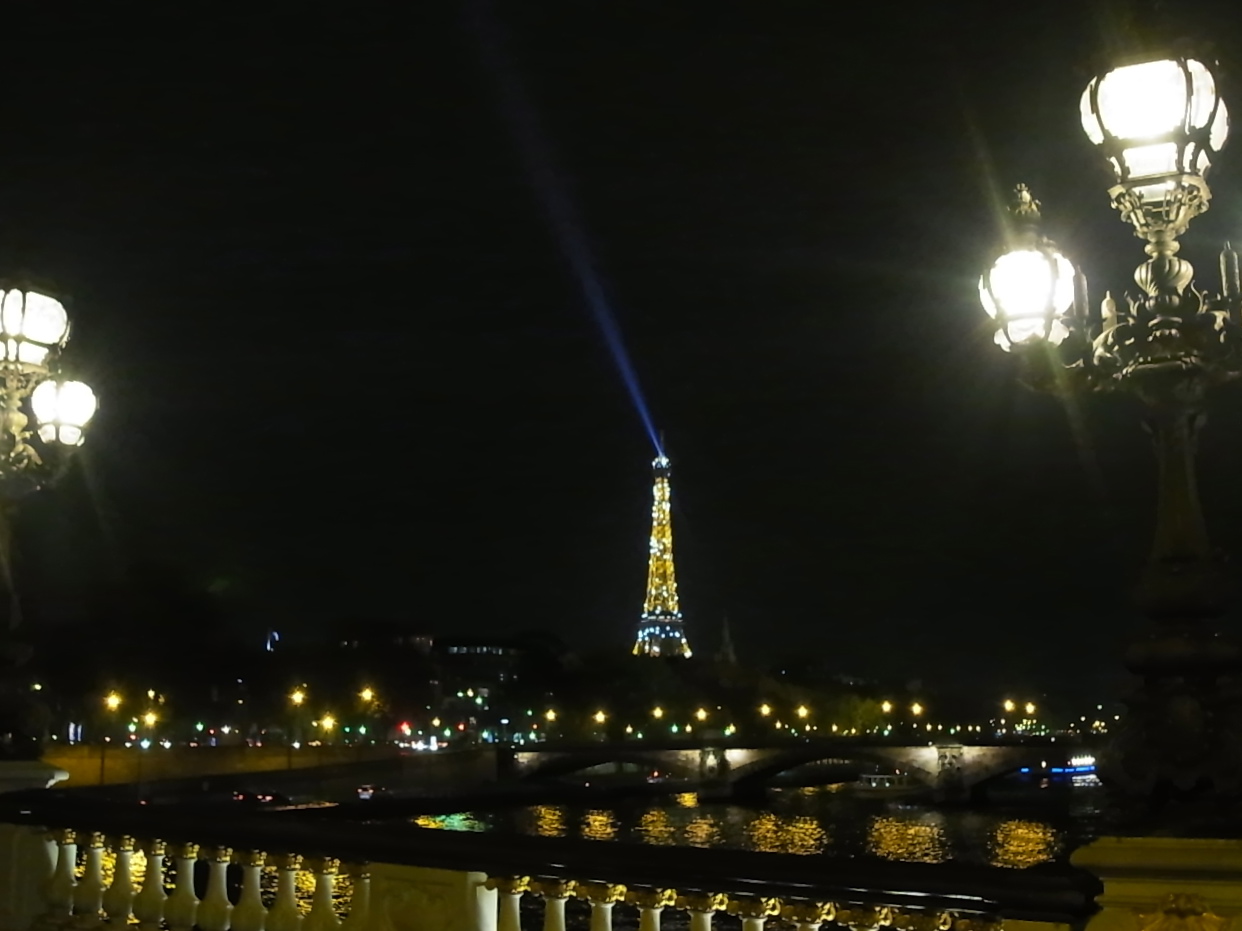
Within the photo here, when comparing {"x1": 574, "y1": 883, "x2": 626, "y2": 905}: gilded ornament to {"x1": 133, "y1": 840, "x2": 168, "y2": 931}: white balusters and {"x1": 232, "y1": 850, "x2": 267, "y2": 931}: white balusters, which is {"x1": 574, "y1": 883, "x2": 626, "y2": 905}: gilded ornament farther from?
{"x1": 133, "y1": 840, "x2": 168, "y2": 931}: white balusters

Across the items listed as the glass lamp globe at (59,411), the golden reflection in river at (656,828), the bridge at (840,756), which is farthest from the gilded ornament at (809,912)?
the bridge at (840,756)

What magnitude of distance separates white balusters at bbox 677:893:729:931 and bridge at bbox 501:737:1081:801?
7083 cm

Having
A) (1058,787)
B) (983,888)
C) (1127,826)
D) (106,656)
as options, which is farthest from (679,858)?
(1058,787)

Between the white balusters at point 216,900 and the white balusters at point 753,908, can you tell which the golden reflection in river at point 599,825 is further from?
the white balusters at point 753,908

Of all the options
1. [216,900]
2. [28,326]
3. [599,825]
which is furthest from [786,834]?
[216,900]

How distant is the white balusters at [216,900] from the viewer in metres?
6.85

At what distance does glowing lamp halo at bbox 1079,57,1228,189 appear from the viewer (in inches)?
243

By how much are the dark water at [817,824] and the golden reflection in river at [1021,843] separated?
0.11 ft

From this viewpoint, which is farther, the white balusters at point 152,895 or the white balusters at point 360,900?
the white balusters at point 152,895

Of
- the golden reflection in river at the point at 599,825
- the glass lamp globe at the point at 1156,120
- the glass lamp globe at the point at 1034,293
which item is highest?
the glass lamp globe at the point at 1156,120

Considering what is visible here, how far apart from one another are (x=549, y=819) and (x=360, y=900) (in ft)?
180

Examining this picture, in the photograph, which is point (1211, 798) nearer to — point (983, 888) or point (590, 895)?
point (983, 888)

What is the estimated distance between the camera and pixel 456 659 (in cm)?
15400

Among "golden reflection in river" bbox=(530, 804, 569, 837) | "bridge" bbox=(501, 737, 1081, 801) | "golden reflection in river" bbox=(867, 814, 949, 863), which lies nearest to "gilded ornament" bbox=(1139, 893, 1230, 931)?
"golden reflection in river" bbox=(867, 814, 949, 863)
